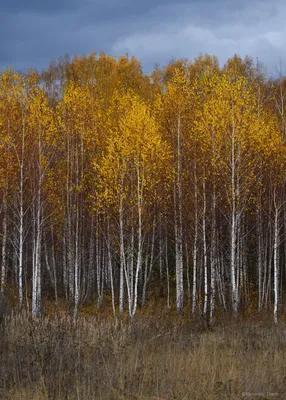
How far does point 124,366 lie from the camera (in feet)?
27.4

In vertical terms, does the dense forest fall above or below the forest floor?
above

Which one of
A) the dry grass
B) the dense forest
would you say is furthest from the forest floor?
the dense forest

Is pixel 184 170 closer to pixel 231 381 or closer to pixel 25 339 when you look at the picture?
pixel 25 339

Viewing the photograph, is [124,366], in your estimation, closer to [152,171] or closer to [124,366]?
[124,366]

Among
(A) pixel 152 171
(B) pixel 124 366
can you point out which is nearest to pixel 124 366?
(B) pixel 124 366

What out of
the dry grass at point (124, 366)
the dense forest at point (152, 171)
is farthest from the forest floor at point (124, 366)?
the dense forest at point (152, 171)

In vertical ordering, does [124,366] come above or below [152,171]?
below

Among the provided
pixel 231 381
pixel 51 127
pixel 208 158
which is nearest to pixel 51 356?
pixel 231 381

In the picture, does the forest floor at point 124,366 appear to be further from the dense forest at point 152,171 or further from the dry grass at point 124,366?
the dense forest at point 152,171

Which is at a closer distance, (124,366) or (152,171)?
(124,366)

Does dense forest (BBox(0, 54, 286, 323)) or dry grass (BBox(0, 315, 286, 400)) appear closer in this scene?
dry grass (BBox(0, 315, 286, 400))

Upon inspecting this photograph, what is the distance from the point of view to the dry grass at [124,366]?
7.22m

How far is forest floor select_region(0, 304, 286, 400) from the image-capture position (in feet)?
23.7

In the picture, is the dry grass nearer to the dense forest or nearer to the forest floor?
the forest floor
